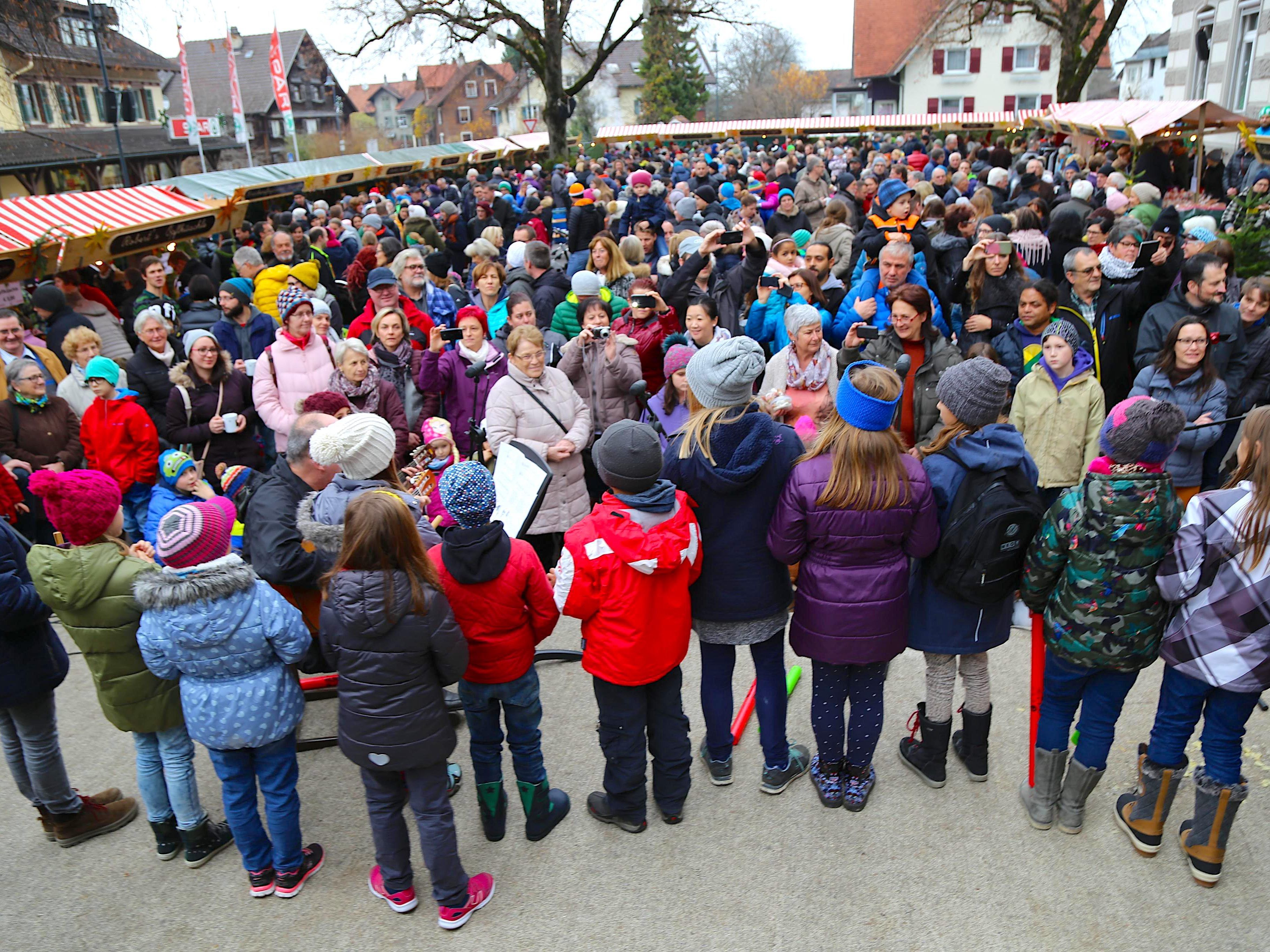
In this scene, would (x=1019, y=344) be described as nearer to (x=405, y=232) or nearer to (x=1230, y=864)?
(x=1230, y=864)

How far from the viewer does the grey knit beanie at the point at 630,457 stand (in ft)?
9.57

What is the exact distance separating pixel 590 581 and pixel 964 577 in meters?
1.38

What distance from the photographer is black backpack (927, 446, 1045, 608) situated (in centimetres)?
306

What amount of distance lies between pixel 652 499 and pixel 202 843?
2.22 m

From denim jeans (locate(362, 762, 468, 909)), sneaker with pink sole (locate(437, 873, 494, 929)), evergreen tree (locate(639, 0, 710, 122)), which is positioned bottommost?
sneaker with pink sole (locate(437, 873, 494, 929))

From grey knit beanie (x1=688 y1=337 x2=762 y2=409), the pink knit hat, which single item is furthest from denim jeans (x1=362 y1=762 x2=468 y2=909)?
grey knit beanie (x1=688 y1=337 x2=762 y2=409)

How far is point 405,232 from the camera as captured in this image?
38.5 feet

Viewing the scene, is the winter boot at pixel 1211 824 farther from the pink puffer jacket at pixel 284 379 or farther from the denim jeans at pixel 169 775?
the pink puffer jacket at pixel 284 379

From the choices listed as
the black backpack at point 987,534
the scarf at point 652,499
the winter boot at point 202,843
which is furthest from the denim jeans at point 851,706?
the winter boot at point 202,843

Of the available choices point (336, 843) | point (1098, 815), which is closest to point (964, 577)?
point (1098, 815)

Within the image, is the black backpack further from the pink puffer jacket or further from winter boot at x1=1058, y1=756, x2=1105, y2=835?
the pink puffer jacket

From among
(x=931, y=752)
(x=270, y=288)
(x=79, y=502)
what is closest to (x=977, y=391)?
(x=931, y=752)

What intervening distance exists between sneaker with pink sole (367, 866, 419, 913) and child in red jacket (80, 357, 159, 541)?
3.17m

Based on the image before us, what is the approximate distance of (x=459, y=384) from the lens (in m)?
5.44
